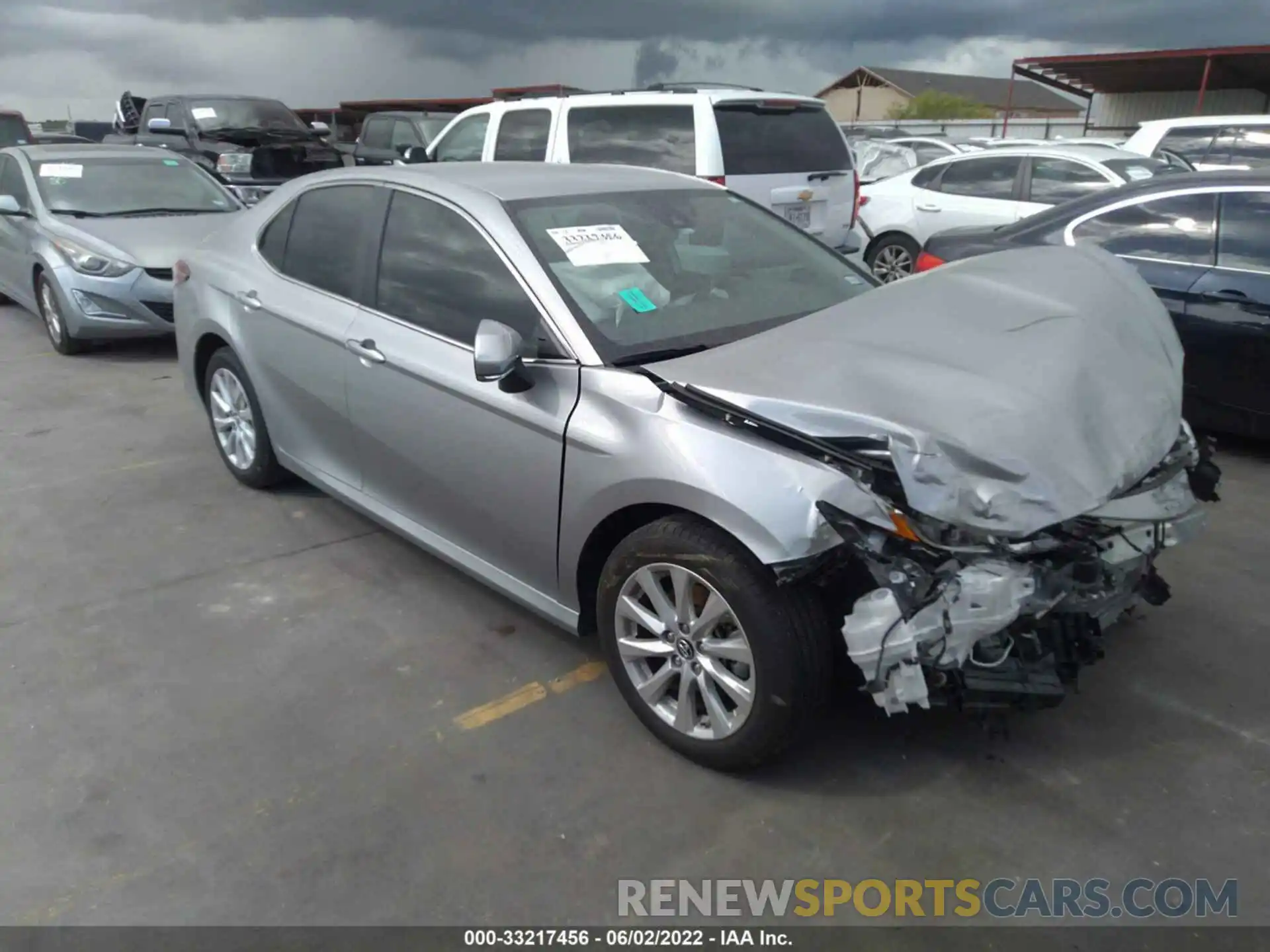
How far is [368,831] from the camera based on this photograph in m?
2.75

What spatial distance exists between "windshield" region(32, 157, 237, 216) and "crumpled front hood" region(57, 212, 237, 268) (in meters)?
0.25

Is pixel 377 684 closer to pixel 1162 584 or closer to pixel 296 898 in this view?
pixel 296 898

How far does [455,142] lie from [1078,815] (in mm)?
8988

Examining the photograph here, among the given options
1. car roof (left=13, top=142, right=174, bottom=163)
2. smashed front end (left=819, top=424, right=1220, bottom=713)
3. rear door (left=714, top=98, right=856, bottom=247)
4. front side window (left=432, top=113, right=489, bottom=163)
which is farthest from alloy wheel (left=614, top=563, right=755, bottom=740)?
car roof (left=13, top=142, right=174, bottom=163)

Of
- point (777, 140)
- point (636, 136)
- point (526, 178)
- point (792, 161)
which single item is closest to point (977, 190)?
point (792, 161)

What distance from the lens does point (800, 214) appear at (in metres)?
7.93

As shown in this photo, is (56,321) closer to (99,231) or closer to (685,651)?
(99,231)

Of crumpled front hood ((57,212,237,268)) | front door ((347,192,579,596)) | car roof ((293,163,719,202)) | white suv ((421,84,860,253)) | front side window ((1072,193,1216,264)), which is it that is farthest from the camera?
crumpled front hood ((57,212,237,268))

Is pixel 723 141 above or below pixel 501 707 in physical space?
above

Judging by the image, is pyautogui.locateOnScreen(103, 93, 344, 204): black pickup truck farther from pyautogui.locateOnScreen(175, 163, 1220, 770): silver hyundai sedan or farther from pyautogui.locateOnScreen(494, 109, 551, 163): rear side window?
pyautogui.locateOnScreen(175, 163, 1220, 770): silver hyundai sedan

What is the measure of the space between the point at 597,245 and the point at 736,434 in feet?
3.69

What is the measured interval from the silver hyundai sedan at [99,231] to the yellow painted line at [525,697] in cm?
589

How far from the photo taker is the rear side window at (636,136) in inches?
299

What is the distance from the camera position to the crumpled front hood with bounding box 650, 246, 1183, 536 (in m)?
2.50
